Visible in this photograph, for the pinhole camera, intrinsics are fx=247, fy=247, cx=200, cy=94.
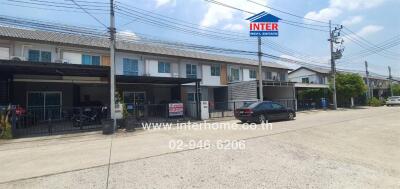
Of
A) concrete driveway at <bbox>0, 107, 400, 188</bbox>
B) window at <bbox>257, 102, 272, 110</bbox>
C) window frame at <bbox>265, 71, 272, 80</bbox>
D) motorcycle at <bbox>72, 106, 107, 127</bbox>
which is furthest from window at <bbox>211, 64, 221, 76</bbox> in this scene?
concrete driveway at <bbox>0, 107, 400, 188</bbox>

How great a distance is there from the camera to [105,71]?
49.3ft

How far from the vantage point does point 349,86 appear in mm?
32125

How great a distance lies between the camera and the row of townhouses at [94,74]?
1502cm

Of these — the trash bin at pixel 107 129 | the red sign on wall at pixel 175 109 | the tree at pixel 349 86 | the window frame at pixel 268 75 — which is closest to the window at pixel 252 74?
the window frame at pixel 268 75

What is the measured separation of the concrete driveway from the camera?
5211 mm

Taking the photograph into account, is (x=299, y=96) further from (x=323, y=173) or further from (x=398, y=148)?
(x=323, y=173)

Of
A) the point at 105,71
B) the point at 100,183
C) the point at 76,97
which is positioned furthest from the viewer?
the point at 76,97

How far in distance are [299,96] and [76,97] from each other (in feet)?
89.4

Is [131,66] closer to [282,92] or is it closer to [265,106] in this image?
[265,106]

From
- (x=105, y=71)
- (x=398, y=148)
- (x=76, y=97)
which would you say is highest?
(x=105, y=71)

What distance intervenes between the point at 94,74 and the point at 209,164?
1232 cm

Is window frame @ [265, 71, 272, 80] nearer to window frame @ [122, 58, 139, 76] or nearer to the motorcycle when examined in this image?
window frame @ [122, 58, 139, 76]

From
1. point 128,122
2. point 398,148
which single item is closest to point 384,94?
point 398,148

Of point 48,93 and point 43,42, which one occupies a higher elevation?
point 43,42
